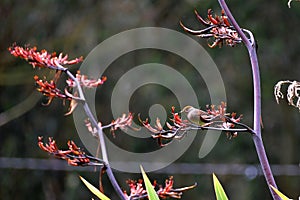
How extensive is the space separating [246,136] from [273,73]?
0.52 m

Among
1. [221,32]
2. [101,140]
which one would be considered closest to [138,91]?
[101,140]

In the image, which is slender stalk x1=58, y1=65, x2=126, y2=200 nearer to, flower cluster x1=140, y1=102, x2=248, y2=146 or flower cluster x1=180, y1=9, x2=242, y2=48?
flower cluster x1=140, y1=102, x2=248, y2=146

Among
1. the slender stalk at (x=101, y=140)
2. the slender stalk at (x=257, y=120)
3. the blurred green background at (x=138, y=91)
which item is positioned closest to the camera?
the slender stalk at (x=257, y=120)

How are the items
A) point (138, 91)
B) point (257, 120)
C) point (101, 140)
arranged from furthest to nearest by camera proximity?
point (138, 91)
point (101, 140)
point (257, 120)

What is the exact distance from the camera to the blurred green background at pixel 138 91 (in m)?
3.93

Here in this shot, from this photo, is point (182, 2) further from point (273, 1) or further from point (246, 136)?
point (246, 136)

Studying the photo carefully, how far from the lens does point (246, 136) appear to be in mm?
4602

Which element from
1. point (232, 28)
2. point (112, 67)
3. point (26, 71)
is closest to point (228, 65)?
point (112, 67)

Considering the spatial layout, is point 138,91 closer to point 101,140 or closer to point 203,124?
point 101,140

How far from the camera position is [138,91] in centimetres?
429

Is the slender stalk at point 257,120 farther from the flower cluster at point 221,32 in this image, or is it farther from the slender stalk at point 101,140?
the slender stalk at point 101,140

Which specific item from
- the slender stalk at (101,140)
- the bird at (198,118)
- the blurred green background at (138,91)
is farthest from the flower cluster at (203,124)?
the blurred green background at (138,91)

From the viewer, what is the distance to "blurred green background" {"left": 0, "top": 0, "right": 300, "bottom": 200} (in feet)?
12.9

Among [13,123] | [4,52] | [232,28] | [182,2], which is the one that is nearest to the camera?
[232,28]
